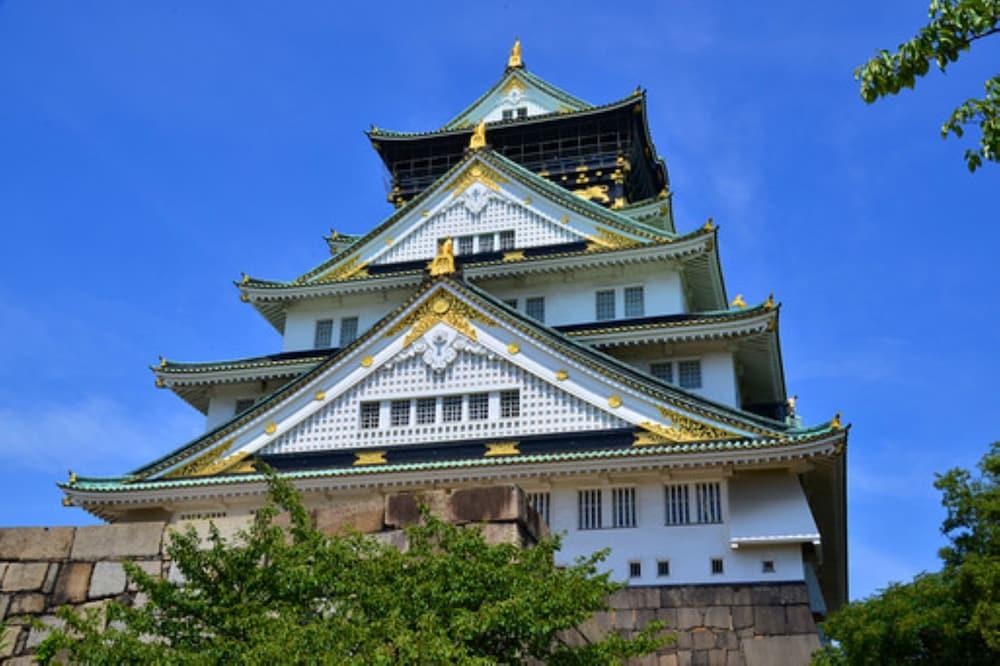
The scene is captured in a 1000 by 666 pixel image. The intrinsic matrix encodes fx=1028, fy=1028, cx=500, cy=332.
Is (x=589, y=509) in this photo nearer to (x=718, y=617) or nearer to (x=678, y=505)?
(x=678, y=505)

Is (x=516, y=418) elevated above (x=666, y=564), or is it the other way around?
(x=516, y=418)

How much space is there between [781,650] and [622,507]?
444 cm

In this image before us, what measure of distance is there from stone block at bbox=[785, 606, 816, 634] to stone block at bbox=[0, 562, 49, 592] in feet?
47.7

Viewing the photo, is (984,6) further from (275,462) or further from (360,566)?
(275,462)

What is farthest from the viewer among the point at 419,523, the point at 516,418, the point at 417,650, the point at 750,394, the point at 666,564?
the point at 750,394

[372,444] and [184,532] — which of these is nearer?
[184,532]

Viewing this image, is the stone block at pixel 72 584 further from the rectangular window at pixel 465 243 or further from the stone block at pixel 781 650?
the rectangular window at pixel 465 243

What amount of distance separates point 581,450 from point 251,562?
1349cm

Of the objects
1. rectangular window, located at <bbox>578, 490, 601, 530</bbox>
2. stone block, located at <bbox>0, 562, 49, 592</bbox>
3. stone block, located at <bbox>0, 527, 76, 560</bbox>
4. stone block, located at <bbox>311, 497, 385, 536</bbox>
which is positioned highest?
rectangular window, located at <bbox>578, 490, 601, 530</bbox>

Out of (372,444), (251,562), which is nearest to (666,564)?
(372,444)

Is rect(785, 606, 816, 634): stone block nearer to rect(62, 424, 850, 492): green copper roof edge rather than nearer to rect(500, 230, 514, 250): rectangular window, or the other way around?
rect(62, 424, 850, 492): green copper roof edge

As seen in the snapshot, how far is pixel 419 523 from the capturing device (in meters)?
11.6

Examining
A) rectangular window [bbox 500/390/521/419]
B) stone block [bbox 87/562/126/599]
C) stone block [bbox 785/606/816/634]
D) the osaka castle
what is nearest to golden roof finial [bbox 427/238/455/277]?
the osaka castle

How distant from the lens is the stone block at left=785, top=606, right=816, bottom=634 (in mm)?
20500
